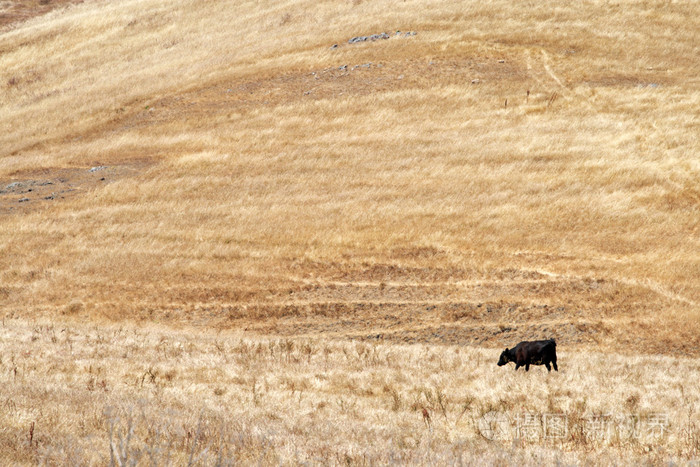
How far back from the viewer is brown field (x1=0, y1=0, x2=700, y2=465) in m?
10.0

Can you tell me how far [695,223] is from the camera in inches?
1054

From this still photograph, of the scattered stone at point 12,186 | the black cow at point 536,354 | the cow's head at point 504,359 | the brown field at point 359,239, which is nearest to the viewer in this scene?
the brown field at point 359,239

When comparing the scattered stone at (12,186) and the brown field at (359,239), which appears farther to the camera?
the scattered stone at (12,186)

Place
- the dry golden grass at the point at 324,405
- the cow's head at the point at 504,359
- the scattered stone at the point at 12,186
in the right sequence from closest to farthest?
the dry golden grass at the point at 324,405, the cow's head at the point at 504,359, the scattered stone at the point at 12,186

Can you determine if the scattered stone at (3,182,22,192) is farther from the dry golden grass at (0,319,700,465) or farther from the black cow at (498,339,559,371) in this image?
the black cow at (498,339,559,371)

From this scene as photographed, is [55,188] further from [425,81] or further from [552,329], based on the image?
[552,329]

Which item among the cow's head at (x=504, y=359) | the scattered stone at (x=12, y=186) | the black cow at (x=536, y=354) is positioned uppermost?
the scattered stone at (x=12, y=186)

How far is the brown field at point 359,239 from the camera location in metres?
10.0

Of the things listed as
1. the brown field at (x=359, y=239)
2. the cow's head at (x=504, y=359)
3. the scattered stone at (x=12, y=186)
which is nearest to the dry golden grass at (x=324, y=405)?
the brown field at (x=359, y=239)

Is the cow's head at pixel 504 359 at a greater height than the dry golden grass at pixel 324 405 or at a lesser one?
lesser

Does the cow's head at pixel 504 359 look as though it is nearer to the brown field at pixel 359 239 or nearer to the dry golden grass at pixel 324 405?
the dry golden grass at pixel 324 405

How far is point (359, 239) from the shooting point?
27031 millimetres

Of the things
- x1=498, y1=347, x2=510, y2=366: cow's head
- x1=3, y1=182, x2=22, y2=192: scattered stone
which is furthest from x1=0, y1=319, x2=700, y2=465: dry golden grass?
x1=3, y1=182, x2=22, y2=192: scattered stone

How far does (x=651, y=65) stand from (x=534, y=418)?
38598mm
